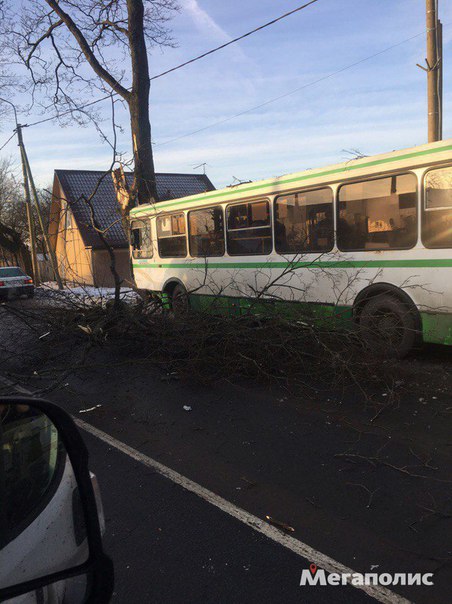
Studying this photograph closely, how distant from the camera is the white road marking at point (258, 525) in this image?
101 inches

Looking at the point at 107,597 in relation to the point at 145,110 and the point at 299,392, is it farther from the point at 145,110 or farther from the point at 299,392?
the point at 145,110

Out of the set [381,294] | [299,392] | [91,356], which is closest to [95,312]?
[91,356]

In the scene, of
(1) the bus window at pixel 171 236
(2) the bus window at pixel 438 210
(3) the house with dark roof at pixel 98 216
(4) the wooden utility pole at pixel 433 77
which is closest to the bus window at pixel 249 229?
(1) the bus window at pixel 171 236

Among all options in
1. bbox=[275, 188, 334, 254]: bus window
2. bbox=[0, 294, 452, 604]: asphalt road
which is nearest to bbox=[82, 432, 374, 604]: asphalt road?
bbox=[0, 294, 452, 604]: asphalt road

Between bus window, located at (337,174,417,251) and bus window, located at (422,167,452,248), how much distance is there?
18 centimetres

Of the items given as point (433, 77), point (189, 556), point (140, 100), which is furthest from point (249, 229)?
point (140, 100)

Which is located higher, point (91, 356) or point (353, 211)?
point (353, 211)

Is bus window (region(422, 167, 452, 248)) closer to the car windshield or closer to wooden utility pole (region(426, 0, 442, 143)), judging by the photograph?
wooden utility pole (region(426, 0, 442, 143))

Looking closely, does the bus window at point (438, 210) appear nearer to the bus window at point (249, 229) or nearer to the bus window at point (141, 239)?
the bus window at point (249, 229)

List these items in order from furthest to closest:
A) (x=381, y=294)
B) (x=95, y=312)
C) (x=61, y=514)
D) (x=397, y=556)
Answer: (x=95, y=312) < (x=381, y=294) < (x=397, y=556) < (x=61, y=514)

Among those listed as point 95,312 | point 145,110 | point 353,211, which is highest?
point 145,110

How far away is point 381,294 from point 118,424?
419 centimetres

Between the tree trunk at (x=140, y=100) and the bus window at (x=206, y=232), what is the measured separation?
4427 millimetres

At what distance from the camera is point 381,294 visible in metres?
7.03
